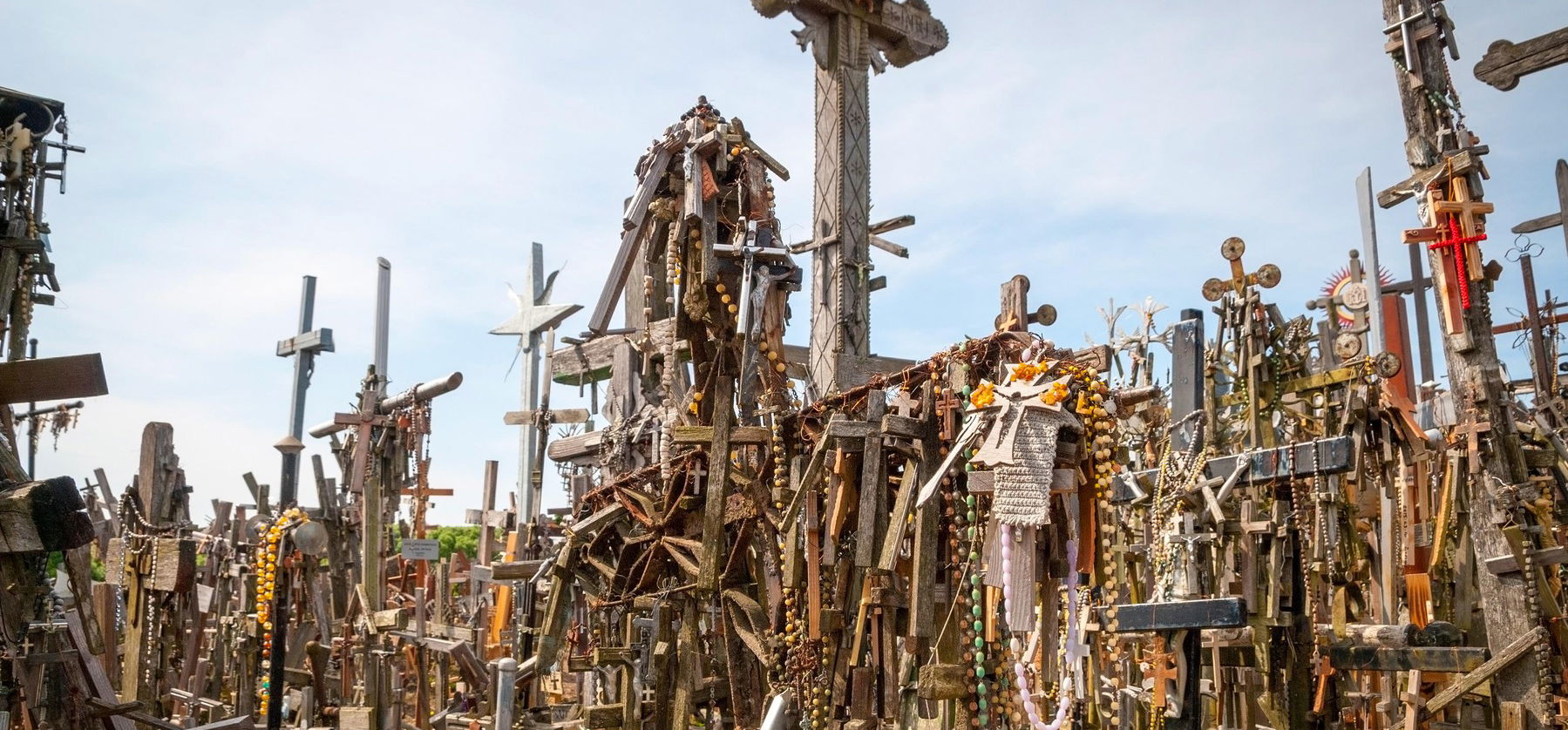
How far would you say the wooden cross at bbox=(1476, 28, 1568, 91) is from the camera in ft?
30.9

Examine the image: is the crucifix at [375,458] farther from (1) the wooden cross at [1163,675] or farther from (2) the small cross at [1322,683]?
(2) the small cross at [1322,683]

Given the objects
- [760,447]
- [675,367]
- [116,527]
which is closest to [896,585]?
[760,447]

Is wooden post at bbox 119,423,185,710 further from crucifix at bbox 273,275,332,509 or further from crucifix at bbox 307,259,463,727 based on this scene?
crucifix at bbox 273,275,332,509

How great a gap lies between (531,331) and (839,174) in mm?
7864

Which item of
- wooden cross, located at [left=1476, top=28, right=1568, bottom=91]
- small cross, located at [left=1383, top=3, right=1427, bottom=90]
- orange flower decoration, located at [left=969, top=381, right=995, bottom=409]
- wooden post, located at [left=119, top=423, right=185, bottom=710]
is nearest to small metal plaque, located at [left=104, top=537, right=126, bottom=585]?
wooden post, located at [left=119, top=423, right=185, bottom=710]

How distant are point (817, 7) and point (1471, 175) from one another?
628 cm

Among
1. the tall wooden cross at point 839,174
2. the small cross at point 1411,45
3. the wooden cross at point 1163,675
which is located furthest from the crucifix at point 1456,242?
the tall wooden cross at point 839,174

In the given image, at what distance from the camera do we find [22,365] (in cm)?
513

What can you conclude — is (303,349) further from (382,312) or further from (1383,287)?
(1383,287)

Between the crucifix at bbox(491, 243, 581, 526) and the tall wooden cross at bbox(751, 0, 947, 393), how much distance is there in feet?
23.0

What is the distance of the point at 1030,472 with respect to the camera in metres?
6.13

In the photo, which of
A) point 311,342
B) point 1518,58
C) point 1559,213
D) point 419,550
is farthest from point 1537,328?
point 311,342

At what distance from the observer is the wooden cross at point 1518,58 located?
30.9 feet

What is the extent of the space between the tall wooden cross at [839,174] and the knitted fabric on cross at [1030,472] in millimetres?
5666
